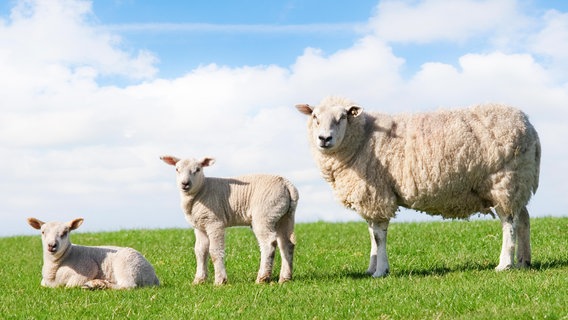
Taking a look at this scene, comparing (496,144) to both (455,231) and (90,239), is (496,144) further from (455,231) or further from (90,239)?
(90,239)

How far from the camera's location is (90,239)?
21422 mm

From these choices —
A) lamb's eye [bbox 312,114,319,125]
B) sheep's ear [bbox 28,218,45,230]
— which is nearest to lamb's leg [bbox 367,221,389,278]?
lamb's eye [bbox 312,114,319,125]

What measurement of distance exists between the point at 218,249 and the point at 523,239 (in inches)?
203

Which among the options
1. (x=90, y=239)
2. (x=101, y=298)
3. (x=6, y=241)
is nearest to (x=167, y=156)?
(x=101, y=298)

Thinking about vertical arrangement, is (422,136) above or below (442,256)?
above

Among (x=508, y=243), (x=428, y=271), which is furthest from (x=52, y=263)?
(x=508, y=243)

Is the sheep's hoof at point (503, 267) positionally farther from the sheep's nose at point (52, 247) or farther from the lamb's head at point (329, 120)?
the sheep's nose at point (52, 247)

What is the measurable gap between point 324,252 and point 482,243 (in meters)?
3.34

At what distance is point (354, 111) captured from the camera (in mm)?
12453

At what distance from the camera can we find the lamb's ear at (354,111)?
40.5 feet

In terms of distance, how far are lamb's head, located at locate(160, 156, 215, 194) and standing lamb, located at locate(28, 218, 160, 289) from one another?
4.65 ft

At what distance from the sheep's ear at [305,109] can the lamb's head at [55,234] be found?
396 cm

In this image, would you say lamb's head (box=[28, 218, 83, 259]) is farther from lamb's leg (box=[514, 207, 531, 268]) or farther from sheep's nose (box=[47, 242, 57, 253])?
lamb's leg (box=[514, 207, 531, 268])

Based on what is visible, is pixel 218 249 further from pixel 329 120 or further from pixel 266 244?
pixel 329 120
